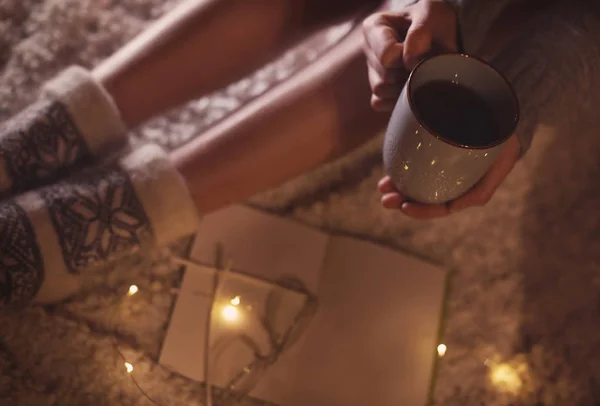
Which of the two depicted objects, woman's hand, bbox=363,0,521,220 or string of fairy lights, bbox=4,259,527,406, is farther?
string of fairy lights, bbox=4,259,527,406

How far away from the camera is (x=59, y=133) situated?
2.16 ft

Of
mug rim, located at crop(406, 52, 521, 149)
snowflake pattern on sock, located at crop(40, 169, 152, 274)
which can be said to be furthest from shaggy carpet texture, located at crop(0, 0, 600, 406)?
mug rim, located at crop(406, 52, 521, 149)

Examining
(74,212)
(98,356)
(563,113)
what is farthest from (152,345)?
(563,113)

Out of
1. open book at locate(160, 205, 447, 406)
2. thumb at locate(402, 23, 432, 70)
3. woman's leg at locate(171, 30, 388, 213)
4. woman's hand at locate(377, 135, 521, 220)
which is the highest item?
thumb at locate(402, 23, 432, 70)

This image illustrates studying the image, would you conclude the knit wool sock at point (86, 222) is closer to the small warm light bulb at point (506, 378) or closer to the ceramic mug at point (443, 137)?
the ceramic mug at point (443, 137)

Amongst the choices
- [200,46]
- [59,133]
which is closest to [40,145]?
[59,133]

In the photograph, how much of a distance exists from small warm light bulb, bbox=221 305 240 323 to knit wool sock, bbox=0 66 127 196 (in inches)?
9.6

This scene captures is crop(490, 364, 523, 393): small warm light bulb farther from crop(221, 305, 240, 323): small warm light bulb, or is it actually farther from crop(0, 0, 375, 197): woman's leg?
crop(0, 0, 375, 197): woman's leg

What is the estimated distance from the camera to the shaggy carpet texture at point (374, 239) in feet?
2.29

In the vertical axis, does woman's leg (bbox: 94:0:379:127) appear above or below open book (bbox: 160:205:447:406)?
above

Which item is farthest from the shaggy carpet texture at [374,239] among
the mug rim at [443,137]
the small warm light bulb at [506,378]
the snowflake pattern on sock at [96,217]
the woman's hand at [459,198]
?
the mug rim at [443,137]

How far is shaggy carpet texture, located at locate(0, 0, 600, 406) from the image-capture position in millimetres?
697

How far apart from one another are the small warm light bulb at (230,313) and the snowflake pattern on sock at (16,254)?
0.23 meters

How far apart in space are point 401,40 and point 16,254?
0.44 m
